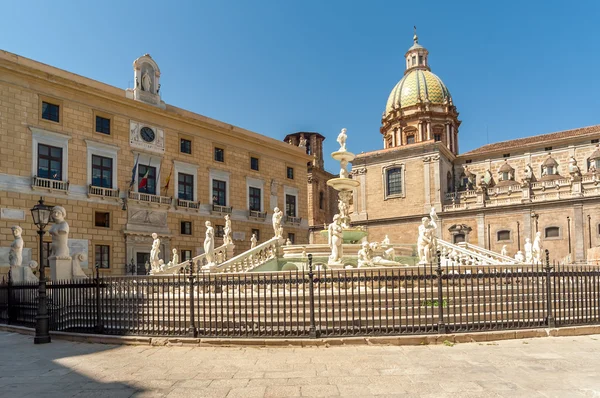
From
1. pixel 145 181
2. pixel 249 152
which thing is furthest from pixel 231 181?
pixel 145 181

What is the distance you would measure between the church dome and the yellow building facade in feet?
82.2

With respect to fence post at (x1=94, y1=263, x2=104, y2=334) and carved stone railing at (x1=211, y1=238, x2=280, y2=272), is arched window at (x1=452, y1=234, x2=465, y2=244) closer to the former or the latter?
carved stone railing at (x1=211, y1=238, x2=280, y2=272)

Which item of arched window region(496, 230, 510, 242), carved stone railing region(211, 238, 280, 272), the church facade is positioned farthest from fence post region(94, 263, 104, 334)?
arched window region(496, 230, 510, 242)

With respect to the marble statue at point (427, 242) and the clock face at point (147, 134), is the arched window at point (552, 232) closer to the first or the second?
the marble statue at point (427, 242)

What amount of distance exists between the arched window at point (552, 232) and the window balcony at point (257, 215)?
23364 millimetres

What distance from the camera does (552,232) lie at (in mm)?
38688

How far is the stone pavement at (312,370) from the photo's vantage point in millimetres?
6391

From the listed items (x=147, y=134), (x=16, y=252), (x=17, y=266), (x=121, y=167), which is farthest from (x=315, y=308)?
(x=147, y=134)

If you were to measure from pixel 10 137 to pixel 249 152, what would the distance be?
15.8m

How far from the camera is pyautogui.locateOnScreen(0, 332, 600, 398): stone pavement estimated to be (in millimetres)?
6391

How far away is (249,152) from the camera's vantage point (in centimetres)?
3441

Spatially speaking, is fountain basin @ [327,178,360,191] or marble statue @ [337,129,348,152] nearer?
fountain basin @ [327,178,360,191]

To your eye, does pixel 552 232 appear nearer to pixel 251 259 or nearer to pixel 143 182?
pixel 251 259

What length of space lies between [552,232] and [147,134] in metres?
32.4
